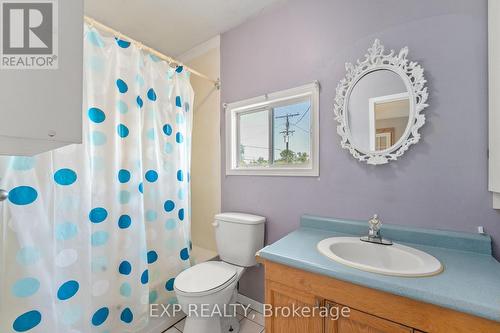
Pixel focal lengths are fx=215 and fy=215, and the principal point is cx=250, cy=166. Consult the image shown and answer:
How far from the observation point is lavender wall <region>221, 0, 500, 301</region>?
1039mm

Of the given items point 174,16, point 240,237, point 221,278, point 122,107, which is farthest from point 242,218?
point 174,16

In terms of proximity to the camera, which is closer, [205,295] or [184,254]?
[205,295]

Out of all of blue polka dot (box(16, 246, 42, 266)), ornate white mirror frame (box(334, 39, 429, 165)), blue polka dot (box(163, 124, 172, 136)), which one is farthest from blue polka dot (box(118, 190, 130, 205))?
ornate white mirror frame (box(334, 39, 429, 165))

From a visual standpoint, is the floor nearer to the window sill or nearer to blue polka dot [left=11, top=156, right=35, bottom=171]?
the window sill

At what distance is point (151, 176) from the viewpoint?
1.58m

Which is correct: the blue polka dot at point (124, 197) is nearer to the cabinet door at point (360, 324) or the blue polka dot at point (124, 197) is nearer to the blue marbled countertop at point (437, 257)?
the blue marbled countertop at point (437, 257)

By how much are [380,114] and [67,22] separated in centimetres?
142

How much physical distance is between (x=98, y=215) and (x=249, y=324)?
1328 millimetres

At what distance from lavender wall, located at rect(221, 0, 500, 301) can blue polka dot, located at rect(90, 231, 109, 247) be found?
3.20ft

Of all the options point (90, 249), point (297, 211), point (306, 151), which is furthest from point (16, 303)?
point (306, 151)

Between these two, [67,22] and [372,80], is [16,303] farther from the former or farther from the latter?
[372,80]

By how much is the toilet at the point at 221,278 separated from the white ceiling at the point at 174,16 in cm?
164

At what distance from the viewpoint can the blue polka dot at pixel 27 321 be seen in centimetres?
97

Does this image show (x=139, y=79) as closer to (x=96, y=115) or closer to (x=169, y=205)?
(x=96, y=115)
